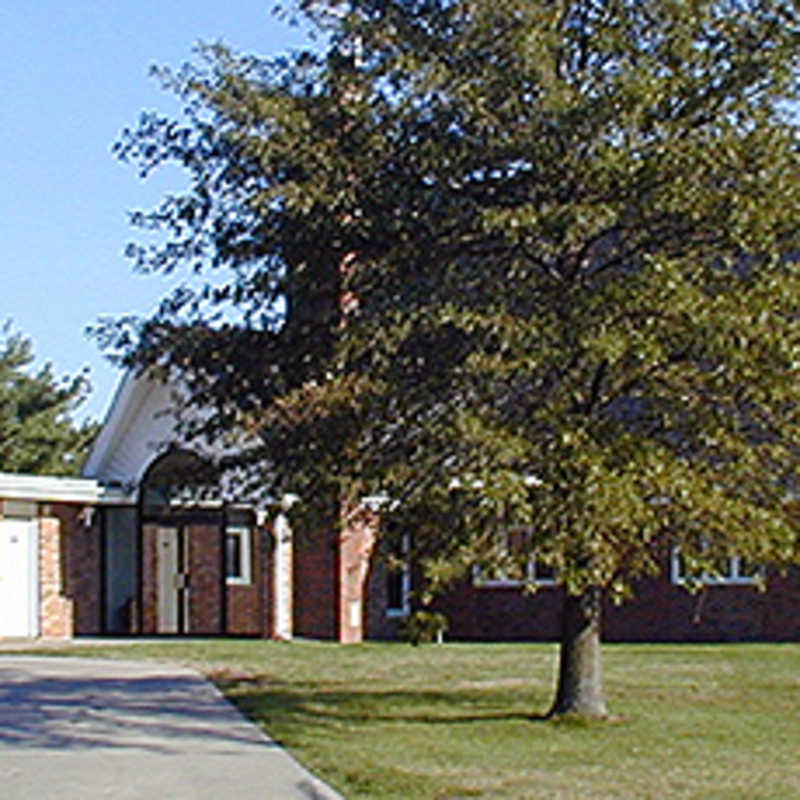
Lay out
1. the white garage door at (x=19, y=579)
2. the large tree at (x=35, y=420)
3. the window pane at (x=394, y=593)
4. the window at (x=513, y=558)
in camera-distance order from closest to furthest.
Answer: the window at (x=513, y=558) → the white garage door at (x=19, y=579) → the window pane at (x=394, y=593) → the large tree at (x=35, y=420)

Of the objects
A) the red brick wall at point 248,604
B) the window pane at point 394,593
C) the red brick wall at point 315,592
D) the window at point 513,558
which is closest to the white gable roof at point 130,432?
the red brick wall at point 248,604

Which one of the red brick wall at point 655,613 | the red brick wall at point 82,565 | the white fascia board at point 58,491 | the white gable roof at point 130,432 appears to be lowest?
the red brick wall at point 655,613

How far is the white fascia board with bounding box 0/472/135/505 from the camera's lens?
88.8 ft

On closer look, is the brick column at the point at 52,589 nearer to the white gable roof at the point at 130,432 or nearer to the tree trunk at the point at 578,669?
the white gable roof at the point at 130,432

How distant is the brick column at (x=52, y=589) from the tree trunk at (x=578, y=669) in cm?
1387

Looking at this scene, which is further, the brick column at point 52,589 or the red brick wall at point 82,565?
the red brick wall at point 82,565

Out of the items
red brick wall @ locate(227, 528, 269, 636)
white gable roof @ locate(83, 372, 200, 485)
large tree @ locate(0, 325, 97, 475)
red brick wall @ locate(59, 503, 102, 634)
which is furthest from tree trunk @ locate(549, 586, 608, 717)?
large tree @ locate(0, 325, 97, 475)

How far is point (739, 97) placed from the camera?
14.7 metres

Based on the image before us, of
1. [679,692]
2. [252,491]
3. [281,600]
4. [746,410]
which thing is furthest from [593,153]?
[281,600]

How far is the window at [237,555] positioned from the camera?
100ft

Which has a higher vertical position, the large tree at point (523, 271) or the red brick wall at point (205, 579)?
the large tree at point (523, 271)

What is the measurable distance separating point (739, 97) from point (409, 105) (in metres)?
2.87

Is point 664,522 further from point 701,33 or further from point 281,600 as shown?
Answer: point 281,600

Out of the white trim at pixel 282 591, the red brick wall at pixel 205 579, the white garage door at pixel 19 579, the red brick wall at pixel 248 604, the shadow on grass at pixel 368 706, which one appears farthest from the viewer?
the red brick wall at pixel 205 579
